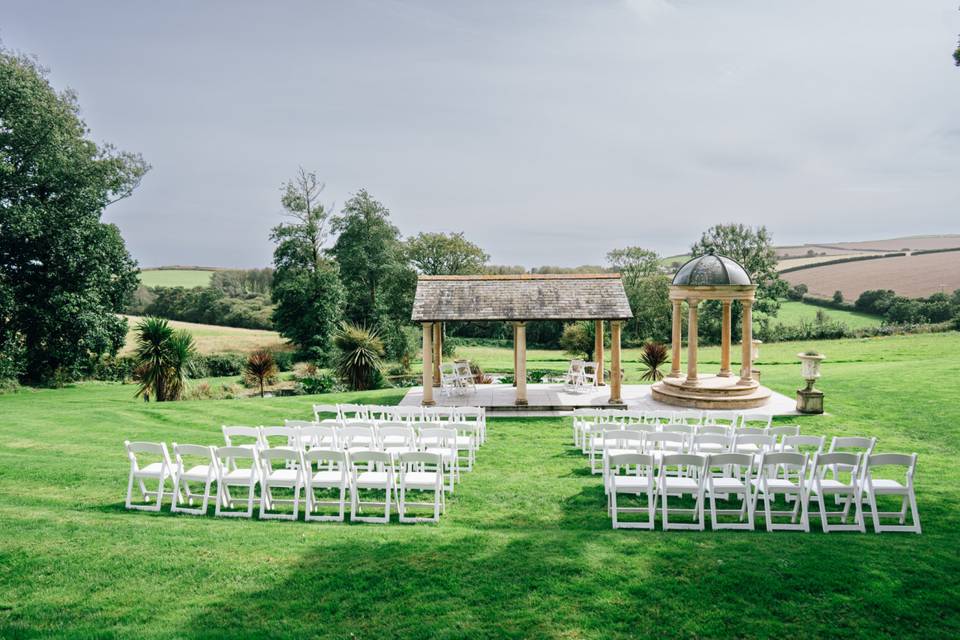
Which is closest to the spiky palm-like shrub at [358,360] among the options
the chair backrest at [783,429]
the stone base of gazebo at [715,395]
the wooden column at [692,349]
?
the stone base of gazebo at [715,395]

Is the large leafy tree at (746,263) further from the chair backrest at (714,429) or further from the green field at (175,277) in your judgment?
the green field at (175,277)

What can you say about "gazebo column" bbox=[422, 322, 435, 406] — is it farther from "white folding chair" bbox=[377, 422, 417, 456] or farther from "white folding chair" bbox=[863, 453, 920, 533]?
"white folding chair" bbox=[863, 453, 920, 533]

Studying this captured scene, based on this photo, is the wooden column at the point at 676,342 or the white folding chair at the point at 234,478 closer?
the white folding chair at the point at 234,478

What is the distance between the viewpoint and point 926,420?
14672 millimetres

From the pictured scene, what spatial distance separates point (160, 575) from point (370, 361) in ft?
54.1

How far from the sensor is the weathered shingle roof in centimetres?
1722

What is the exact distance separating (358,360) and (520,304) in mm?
7368

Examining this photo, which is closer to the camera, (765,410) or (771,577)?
(771,577)

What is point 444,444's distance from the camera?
10.4m

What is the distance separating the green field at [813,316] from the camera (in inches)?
1777

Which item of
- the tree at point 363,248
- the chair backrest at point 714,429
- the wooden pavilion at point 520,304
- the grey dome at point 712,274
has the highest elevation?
the tree at point 363,248

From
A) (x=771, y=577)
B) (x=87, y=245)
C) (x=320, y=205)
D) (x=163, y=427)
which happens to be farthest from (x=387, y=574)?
(x=320, y=205)

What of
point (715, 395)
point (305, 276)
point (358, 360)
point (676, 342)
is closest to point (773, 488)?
Result: point (715, 395)

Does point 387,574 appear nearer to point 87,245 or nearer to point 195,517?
point 195,517
